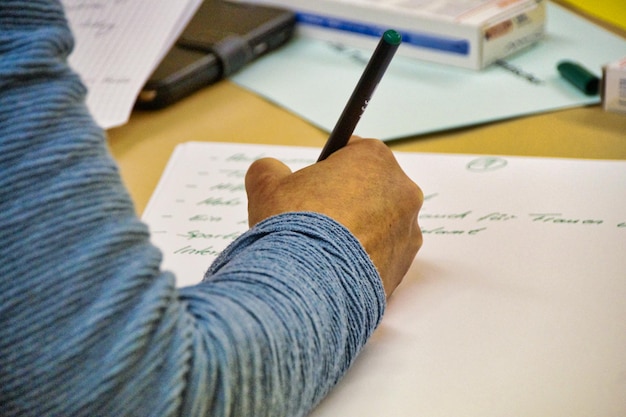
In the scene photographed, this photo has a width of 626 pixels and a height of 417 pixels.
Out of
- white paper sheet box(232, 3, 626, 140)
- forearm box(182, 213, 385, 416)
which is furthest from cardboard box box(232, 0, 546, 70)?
forearm box(182, 213, 385, 416)

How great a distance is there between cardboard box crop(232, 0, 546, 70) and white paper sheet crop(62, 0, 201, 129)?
183 millimetres

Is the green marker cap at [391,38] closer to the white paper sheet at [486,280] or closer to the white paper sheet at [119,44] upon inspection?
the white paper sheet at [486,280]

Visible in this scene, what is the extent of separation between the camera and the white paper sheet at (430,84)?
2.34 feet

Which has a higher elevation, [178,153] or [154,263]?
[154,263]

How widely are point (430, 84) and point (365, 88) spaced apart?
28 cm

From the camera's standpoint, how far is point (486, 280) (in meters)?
0.50

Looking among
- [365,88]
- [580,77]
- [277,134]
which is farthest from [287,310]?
[580,77]

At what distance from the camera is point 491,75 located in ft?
2.57

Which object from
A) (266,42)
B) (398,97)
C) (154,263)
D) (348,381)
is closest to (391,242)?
(348,381)

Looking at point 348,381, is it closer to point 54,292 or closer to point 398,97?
point 54,292

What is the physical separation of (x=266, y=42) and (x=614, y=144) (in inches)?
15.8

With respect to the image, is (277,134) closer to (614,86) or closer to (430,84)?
(430,84)

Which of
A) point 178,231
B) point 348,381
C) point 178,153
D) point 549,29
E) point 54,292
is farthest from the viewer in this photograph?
point 549,29

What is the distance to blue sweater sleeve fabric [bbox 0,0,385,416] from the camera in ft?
0.96
